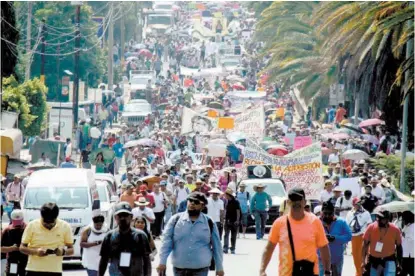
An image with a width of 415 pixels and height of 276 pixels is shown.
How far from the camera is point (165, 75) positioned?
10981 centimetres

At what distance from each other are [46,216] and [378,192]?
16.3 meters

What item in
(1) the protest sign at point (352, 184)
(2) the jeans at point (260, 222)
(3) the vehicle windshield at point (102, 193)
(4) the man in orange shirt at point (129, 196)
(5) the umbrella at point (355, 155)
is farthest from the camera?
(5) the umbrella at point (355, 155)

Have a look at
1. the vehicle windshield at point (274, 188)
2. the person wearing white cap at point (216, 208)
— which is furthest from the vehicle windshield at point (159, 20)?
the person wearing white cap at point (216, 208)

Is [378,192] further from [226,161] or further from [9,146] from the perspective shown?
[226,161]

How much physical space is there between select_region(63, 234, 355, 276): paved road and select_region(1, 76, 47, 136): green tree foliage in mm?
21329

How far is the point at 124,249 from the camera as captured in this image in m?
15.3

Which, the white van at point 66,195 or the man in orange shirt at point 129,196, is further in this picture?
the man in orange shirt at point 129,196

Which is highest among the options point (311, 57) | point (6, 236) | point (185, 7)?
point (185, 7)

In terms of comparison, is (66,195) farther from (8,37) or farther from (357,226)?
(8,37)

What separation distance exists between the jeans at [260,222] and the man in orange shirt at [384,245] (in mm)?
13258

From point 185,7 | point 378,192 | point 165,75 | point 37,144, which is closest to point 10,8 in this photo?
point 37,144

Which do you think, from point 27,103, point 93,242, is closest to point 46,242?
point 93,242

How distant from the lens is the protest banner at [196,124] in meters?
55.1

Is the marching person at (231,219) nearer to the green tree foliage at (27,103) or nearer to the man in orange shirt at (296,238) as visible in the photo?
the man in orange shirt at (296,238)
